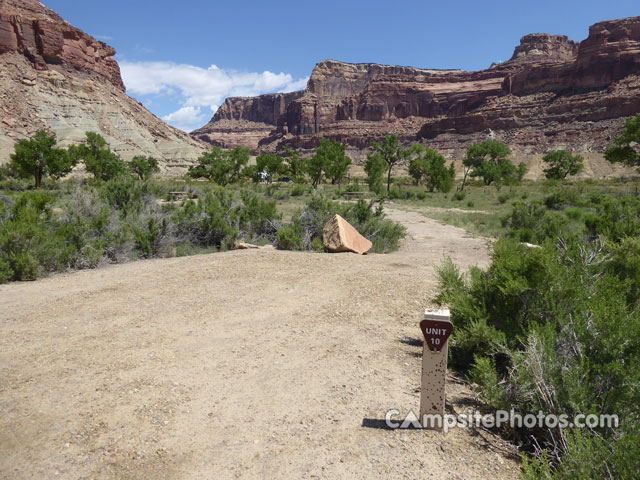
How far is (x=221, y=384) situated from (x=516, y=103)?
134 m

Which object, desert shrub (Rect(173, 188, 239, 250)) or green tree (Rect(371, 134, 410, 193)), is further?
green tree (Rect(371, 134, 410, 193))

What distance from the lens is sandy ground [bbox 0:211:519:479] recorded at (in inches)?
110

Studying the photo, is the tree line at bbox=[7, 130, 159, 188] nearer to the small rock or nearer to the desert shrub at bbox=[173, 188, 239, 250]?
the desert shrub at bbox=[173, 188, 239, 250]

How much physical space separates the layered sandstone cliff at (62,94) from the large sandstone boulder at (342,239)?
73.9m

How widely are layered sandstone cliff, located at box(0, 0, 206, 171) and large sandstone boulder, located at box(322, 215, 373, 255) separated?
73937 mm

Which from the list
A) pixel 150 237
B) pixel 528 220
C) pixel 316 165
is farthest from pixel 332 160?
pixel 150 237

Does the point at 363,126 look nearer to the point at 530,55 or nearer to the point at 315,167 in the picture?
the point at 530,55

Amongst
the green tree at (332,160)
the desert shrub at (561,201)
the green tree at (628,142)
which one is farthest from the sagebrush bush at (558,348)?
the green tree at (332,160)

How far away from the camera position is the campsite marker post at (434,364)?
2896 mm

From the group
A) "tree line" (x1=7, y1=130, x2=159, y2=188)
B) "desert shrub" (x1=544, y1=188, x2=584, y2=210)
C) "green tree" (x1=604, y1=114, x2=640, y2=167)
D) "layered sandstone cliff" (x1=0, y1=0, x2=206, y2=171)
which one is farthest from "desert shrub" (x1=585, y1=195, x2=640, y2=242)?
"layered sandstone cliff" (x1=0, y1=0, x2=206, y2=171)

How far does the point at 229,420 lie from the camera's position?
10.7 feet

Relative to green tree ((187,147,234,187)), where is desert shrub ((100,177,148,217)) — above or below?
below

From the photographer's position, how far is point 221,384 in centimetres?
385

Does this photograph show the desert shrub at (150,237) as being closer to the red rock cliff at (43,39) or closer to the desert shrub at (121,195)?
the desert shrub at (121,195)
